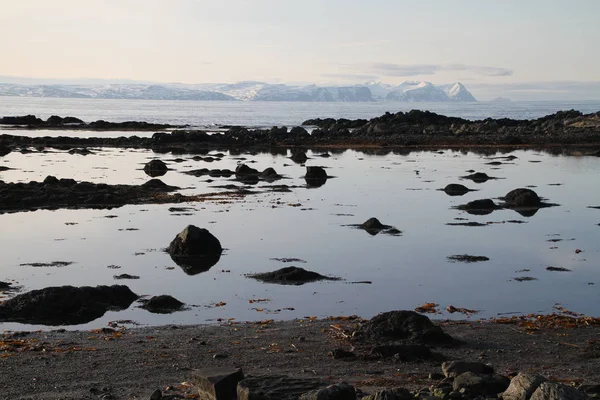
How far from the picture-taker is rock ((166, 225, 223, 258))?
20375 millimetres

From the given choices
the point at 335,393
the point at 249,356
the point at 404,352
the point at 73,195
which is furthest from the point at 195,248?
the point at 335,393

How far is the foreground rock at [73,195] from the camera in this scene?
2919 cm

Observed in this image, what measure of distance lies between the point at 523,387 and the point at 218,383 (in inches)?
131

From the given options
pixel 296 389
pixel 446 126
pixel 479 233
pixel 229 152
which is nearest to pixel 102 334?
pixel 296 389

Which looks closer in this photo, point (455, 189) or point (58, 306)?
point (58, 306)

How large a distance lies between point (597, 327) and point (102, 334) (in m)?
8.54

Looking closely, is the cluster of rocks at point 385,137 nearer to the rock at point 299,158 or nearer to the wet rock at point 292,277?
the rock at point 299,158

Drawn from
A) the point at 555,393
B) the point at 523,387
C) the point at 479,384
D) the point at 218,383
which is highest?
the point at 555,393

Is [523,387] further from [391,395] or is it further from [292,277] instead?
[292,277]

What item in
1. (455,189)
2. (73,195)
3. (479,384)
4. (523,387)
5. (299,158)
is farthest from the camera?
(299,158)

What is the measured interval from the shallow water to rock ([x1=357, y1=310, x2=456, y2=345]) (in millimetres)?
2139

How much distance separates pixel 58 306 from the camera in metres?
14.7

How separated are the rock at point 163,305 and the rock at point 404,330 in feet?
14.2

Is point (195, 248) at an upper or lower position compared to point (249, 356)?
lower
